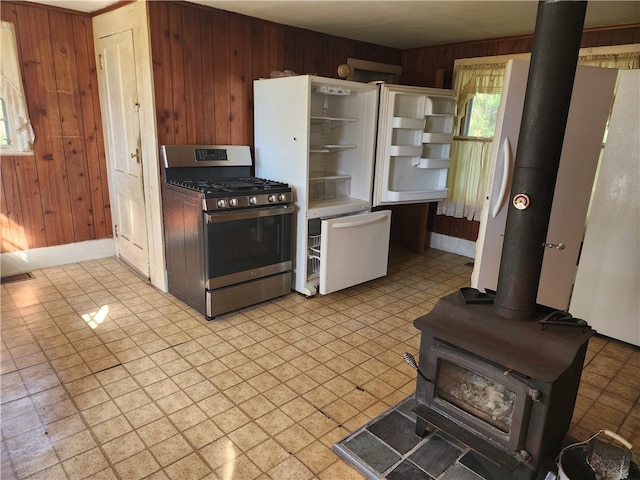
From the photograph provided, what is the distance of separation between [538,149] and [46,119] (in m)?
3.73

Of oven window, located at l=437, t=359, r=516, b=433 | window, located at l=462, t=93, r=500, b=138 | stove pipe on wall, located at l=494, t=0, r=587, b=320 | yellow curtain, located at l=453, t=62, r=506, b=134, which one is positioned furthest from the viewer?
window, located at l=462, t=93, r=500, b=138

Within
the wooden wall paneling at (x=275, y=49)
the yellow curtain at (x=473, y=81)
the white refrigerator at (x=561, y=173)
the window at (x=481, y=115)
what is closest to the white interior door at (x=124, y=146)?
the wooden wall paneling at (x=275, y=49)

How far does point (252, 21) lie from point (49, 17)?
5.32 ft

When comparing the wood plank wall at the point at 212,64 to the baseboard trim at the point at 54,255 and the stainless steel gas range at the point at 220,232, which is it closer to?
the stainless steel gas range at the point at 220,232

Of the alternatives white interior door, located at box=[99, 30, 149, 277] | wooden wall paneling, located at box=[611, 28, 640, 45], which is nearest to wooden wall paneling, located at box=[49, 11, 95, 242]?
white interior door, located at box=[99, 30, 149, 277]

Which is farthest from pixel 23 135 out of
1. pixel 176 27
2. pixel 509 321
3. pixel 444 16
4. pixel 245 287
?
pixel 509 321

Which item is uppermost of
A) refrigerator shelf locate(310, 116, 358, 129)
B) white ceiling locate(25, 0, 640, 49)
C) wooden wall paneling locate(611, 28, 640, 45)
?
white ceiling locate(25, 0, 640, 49)

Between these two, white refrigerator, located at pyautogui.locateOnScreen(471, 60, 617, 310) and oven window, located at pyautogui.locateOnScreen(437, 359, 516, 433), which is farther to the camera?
white refrigerator, located at pyautogui.locateOnScreen(471, 60, 617, 310)

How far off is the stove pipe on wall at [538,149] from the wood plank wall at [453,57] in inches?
100

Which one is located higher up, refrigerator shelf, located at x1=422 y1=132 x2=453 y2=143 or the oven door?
refrigerator shelf, located at x1=422 y1=132 x2=453 y2=143

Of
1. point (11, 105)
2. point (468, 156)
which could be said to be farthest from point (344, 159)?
point (11, 105)

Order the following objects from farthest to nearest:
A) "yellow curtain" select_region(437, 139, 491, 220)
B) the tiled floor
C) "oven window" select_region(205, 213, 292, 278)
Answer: "yellow curtain" select_region(437, 139, 491, 220), "oven window" select_region(205, 213, 292, 278), the tiled floor

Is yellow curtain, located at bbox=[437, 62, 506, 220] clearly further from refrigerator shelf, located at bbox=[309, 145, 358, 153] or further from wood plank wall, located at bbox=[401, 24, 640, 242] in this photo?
refrigerator shelf, located at bbox=[309, 145, 358, 153]

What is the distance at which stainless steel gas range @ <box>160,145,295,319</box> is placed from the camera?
282 cm
